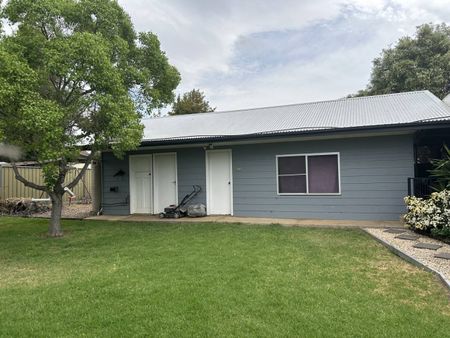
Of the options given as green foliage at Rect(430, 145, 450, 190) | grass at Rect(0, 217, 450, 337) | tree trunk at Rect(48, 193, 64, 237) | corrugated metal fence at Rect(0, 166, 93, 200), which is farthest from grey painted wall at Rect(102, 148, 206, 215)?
green foliage at Rect(430, 145, 450, 190)

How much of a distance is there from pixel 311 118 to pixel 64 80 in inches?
257

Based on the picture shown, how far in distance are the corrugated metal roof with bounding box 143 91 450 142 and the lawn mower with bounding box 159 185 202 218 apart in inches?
66.8

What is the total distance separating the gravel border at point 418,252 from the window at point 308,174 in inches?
81.8

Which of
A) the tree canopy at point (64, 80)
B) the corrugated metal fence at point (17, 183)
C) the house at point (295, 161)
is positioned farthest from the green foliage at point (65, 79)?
the corrugated metal fence at point (17, 183)

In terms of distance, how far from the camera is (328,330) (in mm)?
2889

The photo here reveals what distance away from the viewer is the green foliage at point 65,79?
5922mm

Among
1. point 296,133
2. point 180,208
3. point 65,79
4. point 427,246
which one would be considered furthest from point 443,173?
point 65,79

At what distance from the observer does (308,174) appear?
30.0 feet

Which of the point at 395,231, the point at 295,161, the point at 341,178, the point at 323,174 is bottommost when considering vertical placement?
the point at 395,231

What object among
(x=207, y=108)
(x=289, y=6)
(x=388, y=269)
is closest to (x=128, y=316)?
(x=388, y=269)

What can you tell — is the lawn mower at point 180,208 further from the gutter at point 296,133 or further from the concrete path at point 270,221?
the gutter at point 296,133

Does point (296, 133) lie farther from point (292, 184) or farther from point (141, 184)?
point (141, 184)

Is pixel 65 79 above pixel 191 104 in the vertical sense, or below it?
below

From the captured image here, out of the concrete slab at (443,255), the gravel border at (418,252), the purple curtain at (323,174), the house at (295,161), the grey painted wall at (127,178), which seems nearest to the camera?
the gravel border at (418,252)
